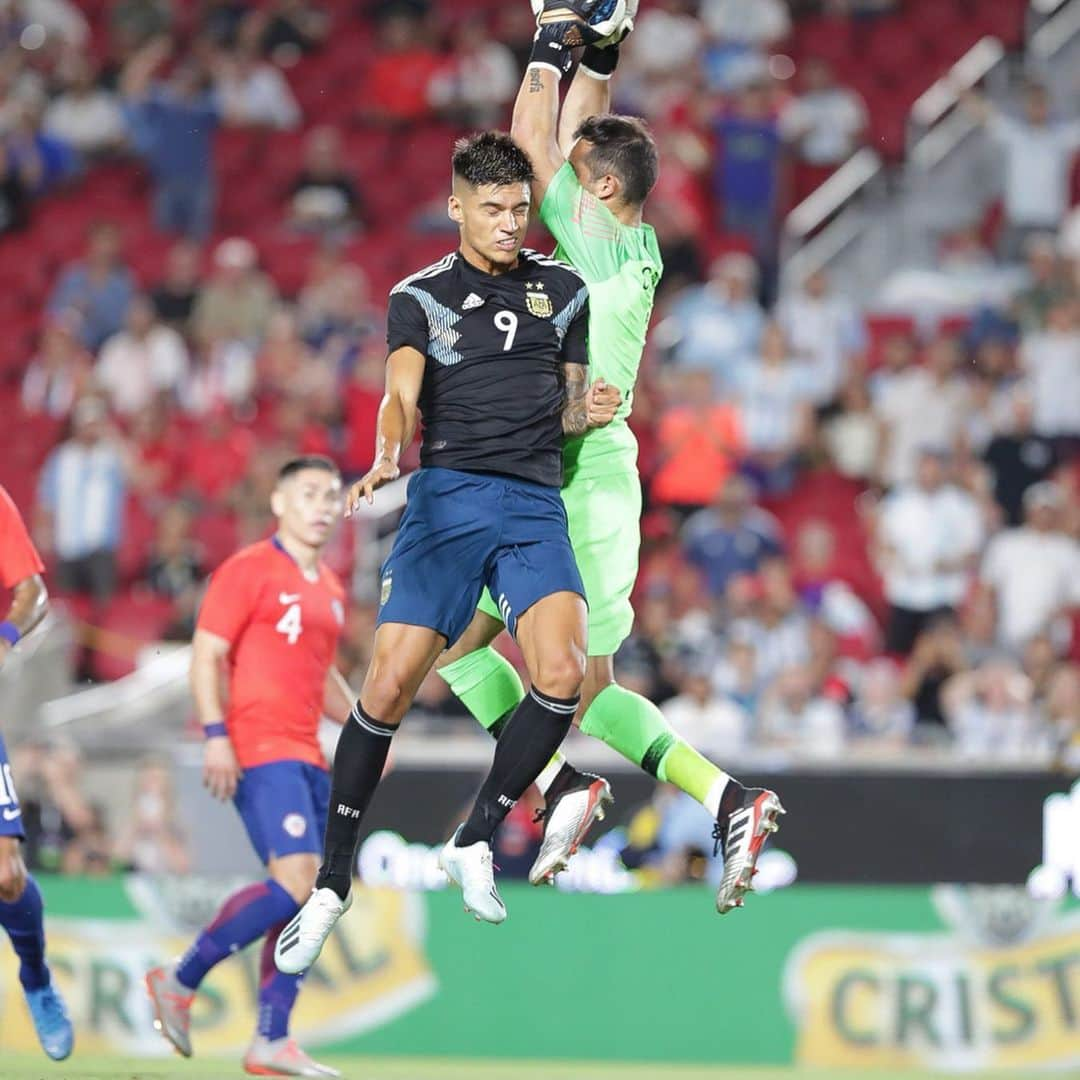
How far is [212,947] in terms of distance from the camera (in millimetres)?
9781

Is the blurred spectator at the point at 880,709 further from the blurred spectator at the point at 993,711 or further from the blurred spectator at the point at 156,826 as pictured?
the blurred spectator at the point at 156,826

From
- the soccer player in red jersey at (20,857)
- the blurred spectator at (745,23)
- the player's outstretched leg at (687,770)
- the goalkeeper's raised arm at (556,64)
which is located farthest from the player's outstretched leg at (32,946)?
the blurred spectator at (745,23)

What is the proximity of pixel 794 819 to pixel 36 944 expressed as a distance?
527cm

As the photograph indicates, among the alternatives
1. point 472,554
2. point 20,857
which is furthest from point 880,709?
point 472,554

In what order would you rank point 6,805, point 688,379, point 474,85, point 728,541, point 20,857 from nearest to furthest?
point 6,805 < point 20,857 < point 728,541 < point 688,379 < point 474,85

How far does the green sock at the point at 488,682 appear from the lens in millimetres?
8180

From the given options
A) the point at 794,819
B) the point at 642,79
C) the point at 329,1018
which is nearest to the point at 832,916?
the point at 794,819

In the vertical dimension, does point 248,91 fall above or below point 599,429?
above

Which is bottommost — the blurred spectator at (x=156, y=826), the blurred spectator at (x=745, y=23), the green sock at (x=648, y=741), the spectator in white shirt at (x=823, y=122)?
the blurred spectator at (x=156, y=826)

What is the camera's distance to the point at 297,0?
20.2 m

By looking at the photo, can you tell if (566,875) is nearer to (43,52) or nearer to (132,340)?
(132,340)

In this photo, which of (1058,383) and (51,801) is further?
(1058,383)

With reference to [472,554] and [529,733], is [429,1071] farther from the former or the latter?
[472,554]

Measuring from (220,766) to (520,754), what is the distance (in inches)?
89.4
